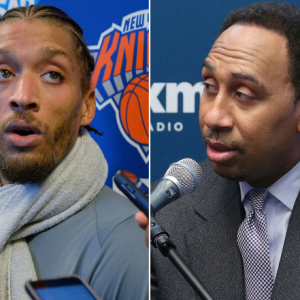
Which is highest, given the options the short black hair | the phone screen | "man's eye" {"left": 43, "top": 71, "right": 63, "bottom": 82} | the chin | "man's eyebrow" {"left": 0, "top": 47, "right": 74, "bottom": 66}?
the short black hair

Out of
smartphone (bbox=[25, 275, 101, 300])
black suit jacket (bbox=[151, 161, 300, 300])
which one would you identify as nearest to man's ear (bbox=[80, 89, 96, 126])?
smartphone (bbox=[25, 275, 101, 300])

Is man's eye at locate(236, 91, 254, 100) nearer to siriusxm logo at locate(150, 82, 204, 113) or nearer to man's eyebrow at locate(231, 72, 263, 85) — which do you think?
man's eyebrow at locate(231, 72, 263, 85)

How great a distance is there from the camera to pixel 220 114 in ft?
3.16

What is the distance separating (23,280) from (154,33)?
0.64 meters

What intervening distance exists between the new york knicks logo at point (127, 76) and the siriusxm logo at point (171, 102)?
0.30m

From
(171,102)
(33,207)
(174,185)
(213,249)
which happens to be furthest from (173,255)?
(171,102)

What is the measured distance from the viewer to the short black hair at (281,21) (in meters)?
1.01

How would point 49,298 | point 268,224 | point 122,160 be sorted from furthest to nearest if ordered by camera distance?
point 268,224
point 122,160
point 49,298

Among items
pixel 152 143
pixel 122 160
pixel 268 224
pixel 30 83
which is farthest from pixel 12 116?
pixel 268 224

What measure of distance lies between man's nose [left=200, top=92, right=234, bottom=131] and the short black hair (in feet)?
0.55

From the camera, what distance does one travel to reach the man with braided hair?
69 centimetres

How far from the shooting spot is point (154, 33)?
1.10 meters

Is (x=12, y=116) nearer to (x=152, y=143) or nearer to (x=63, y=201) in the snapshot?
(x=63, y=201)

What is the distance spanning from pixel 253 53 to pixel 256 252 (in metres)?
0.40
